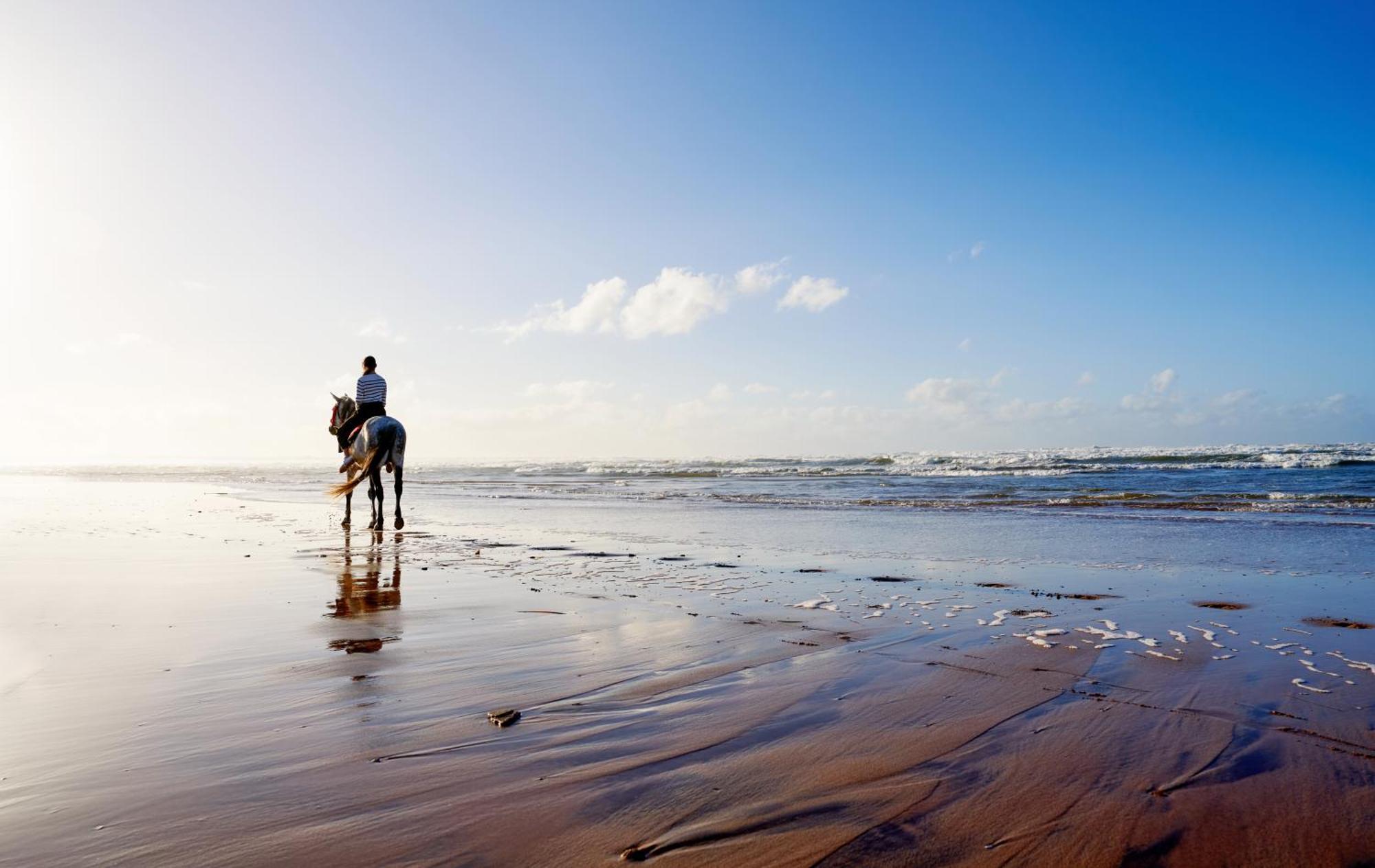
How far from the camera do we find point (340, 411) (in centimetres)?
1428

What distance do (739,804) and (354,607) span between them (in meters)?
4.30

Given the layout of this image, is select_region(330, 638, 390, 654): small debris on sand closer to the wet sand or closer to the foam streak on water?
the wet sand

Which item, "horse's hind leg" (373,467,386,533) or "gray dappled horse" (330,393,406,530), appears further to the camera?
"gray dappled horse" (330,393,406,530)

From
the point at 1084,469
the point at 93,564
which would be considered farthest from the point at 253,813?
the point at 1084,469

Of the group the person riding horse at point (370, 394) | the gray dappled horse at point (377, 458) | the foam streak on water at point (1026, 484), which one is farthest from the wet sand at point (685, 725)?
the foam streak on water at point (1026, 484)

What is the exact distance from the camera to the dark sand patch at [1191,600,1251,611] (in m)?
5.63

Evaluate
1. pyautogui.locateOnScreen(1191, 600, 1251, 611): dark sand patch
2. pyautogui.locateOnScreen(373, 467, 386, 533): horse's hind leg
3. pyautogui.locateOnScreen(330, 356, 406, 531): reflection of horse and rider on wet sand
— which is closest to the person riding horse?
pyautogui.locateOnScreen(330, 356, 406, 531): reflection of horse and rider on wet sand

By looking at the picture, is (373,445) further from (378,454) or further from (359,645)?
(359,645)

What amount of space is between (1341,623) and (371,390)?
13050mm

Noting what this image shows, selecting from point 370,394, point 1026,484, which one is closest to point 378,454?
point 370,394

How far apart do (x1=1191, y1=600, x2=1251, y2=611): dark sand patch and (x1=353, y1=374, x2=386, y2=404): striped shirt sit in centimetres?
1213

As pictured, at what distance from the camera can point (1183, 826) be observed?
7.18 ft

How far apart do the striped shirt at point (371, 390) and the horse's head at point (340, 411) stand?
40.2 inches

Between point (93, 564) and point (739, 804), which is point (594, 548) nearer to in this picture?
point (93, 564)
